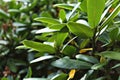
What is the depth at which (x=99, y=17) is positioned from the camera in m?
0.82

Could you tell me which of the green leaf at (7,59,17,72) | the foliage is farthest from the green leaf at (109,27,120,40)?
the green leaf at (7,59,17,72)

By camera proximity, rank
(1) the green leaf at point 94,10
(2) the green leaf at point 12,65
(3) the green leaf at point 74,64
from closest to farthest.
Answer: (1) the green leaf at point 94,10 < (3) the green leaf at point 74,64 < (2) the green leaf at point 12,65

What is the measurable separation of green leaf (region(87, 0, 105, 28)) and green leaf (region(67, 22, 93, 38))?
22 millimetres

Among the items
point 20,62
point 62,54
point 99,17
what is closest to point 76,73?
point 62,54

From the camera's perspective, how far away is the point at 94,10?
0.80m

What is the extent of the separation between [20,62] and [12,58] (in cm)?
7

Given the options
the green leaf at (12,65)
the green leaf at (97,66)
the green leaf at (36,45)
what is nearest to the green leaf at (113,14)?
the green leaf at (97,66)

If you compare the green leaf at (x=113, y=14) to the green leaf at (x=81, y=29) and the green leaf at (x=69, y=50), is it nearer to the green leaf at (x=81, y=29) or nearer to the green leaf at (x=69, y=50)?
the green leaf at (x=81, y=29)

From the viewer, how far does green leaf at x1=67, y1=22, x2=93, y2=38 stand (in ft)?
2.74

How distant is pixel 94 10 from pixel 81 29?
0.08m

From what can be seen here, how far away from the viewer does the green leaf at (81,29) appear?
0.83 m

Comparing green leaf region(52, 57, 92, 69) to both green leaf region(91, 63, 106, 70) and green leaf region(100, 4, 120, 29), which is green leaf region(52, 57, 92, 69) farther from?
green leaf region(100, 4, 120, 29)

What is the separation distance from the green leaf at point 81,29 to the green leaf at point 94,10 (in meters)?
0.02

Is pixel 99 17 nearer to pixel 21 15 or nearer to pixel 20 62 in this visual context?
pixel 20 62
